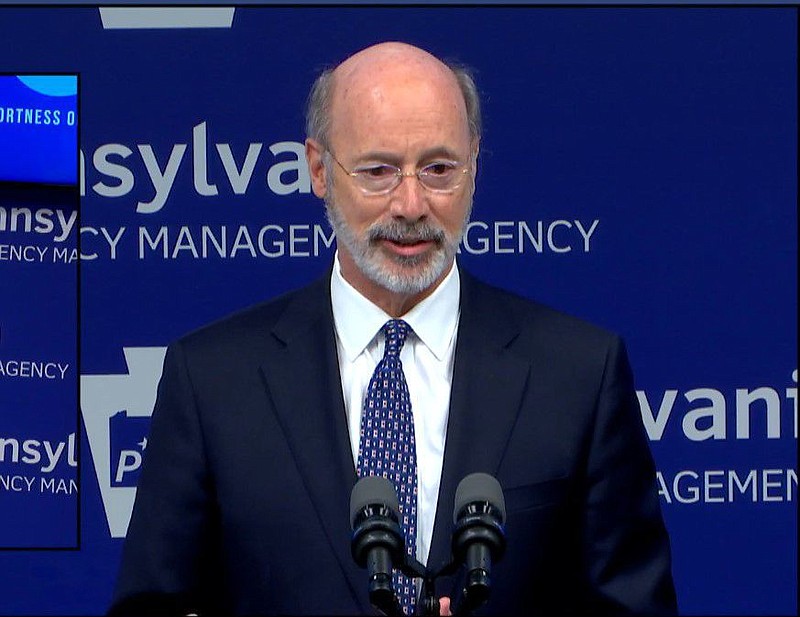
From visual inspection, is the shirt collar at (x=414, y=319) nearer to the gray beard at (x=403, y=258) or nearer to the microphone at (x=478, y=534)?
the gray beard at (x=403, y=258)

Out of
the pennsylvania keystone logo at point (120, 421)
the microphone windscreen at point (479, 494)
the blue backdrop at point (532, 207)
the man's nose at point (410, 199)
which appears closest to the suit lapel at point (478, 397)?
the man's nose at point (410, 199)

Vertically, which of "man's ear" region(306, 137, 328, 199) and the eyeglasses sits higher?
"man's ear" region(306, 137, 328, 199)

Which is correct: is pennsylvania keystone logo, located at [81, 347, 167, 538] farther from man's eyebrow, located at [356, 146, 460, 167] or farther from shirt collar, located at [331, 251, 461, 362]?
man's eyebrow, located at [356, 146, 460, 167]

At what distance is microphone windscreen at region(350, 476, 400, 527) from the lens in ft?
6.18

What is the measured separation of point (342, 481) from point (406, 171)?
483mm

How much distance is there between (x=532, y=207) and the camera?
3.50 meters

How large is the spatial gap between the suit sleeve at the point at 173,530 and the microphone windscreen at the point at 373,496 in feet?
2.10

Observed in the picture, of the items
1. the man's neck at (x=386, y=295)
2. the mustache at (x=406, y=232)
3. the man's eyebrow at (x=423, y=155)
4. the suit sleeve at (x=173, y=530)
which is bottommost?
the suit sleeve at (x=173, y=530)

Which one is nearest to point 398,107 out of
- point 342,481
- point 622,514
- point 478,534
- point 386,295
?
point 386,295

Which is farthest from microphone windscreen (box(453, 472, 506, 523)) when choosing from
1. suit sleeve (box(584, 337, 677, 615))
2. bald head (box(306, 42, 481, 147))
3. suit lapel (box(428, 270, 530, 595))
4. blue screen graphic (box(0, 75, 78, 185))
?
blue screen graphic (box(0, 75, 78, 185))

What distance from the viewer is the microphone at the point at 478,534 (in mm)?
1820

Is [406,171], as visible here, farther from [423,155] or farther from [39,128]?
[39,128]

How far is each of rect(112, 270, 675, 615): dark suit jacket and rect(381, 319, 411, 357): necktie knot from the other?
87 mm

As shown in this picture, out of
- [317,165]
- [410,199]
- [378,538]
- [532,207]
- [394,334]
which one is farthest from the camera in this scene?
[532,207]
